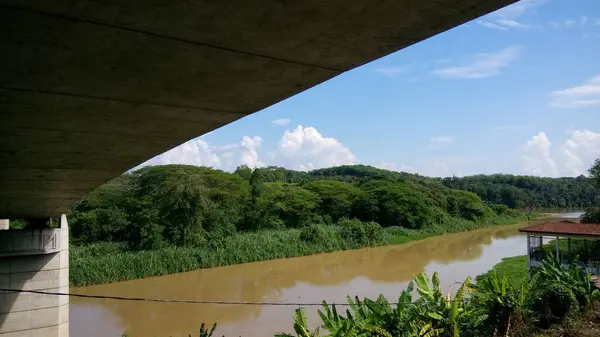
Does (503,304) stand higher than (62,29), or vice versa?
(62,29)

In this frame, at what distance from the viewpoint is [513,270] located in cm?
2225

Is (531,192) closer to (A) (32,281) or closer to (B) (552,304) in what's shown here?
(B) (552,304)

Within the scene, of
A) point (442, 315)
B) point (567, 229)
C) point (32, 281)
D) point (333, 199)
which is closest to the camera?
point (442, 315)

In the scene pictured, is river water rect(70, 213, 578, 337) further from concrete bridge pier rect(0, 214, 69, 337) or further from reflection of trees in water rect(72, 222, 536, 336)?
concrete bridge pier rect(0, 214, 69, 337)

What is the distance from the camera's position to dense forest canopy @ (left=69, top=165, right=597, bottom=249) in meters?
27.3

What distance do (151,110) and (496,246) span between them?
3726 centimetres

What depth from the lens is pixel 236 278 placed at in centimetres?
2370

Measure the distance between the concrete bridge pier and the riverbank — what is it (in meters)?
11.0

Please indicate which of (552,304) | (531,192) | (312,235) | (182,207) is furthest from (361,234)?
(531,192)

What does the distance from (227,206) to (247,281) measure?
10633 mm

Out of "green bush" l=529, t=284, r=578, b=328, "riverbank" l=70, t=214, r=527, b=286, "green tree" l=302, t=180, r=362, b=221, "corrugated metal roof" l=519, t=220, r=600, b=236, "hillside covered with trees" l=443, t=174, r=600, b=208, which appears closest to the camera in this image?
"green bush" l=529, t=284, r=578, b=328

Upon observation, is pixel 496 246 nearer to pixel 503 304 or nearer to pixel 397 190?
pixel 397 190

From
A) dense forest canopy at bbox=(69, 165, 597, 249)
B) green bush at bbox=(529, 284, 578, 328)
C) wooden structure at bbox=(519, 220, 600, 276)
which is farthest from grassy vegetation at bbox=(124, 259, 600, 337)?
dense forest canopy at bbox=(69, 165, 597, 249)

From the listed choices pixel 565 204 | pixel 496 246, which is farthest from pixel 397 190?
pixel 565 204
